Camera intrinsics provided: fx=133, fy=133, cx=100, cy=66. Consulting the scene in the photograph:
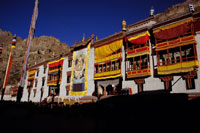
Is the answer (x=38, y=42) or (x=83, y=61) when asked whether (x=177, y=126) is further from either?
(x=38, y=42)

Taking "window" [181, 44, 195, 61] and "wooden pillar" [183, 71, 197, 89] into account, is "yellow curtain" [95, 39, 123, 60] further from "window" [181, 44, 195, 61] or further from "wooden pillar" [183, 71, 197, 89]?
"wooden pillar" [183, 71, 197, 89]

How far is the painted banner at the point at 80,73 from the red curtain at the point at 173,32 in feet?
43.0

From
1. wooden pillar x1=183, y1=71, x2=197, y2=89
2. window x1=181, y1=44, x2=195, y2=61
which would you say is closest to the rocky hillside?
window x1=181, y1=44, x2=195, y2=61

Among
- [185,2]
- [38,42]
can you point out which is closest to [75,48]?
[185,2]

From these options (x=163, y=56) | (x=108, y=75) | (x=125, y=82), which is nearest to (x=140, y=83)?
(x=125, y=82)

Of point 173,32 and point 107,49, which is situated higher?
point 173,32

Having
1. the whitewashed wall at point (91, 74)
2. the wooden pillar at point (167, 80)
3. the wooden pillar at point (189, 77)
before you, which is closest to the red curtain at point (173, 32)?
the wooden pillar at point (189, 77)

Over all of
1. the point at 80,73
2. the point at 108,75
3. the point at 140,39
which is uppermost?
the point at 140,39

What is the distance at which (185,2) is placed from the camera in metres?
26.1

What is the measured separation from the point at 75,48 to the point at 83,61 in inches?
178

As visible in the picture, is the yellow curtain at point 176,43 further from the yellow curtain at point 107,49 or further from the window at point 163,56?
the yellow curtain at point 107,49

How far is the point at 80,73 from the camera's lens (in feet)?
83.1

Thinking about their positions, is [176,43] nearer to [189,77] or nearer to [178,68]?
[178,68]

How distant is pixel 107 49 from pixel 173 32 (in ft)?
31.8
